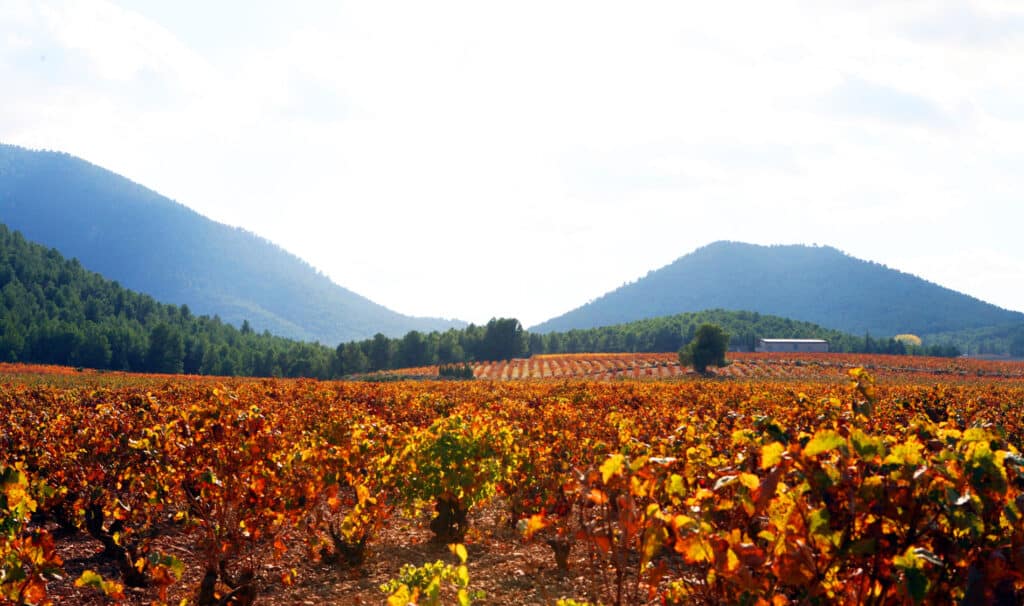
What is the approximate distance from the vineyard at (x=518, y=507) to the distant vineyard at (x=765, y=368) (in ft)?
194

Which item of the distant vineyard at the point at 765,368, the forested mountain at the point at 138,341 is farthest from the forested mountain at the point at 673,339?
the distant vineyard at the point at 765,368

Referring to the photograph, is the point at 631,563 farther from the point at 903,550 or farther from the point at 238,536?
the point at 903,550

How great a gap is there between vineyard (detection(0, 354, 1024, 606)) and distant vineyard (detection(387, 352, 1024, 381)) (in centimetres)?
5899

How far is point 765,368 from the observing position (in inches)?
3049

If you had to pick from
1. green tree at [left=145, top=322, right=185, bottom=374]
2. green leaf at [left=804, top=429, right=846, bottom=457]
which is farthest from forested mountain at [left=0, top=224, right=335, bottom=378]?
green leaf at [left=804, top=429, right=846, bottom=457]

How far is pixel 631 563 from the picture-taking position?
8945 mm

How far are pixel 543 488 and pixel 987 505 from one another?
8.13m

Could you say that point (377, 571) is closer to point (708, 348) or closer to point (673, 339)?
point (708, 348)

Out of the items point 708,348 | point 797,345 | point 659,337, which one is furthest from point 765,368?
point 797,345

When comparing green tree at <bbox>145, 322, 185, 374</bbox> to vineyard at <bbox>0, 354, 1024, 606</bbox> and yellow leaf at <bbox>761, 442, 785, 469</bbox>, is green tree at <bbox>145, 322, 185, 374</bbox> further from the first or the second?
yellow leaf at <bbox>761, 442, 785, 469</bbox>

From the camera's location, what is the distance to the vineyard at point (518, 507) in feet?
8.33

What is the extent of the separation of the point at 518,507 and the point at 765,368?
74487mm

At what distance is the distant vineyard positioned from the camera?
72062 mm

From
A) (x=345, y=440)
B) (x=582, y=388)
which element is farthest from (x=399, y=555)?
(x=582, y=388)
